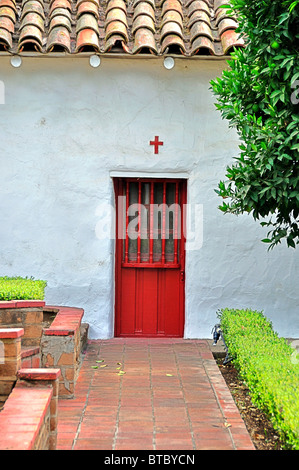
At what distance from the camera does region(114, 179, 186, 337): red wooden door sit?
29.9 feet

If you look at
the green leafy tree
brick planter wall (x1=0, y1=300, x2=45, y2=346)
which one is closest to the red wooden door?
brick planter wall (x1=0, y1=300, x2=45, y2=346)

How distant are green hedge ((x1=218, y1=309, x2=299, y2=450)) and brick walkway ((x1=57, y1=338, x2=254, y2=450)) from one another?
0.33 metres

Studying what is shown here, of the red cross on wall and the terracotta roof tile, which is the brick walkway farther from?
the terracotta roof tile

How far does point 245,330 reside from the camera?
287 inches

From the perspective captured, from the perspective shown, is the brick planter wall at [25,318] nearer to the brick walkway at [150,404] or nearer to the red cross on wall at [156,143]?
the brick walkway at [150,404]

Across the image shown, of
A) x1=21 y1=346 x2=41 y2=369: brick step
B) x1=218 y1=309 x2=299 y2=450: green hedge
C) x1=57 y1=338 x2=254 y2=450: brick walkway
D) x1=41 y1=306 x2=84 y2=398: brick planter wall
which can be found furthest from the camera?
x1=21 y1=346 x2=41 y2=369: brick step

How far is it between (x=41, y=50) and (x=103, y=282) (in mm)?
3116

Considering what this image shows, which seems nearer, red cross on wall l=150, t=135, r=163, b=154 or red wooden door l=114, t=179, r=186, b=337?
red cross on wall l=150, t=135, r=163, b=154

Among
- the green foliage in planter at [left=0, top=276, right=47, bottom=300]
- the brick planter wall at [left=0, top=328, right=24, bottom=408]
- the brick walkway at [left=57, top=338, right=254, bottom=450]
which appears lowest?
the brick walkway at [left=57, top=338, right=254, bottom=450]

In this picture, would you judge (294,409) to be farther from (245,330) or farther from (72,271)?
(72,271)

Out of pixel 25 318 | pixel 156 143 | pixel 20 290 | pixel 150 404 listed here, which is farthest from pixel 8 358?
pixel 156 143

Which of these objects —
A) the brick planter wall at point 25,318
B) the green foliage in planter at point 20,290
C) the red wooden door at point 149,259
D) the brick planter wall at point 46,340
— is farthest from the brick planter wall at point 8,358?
the red wooden door at point 149,259

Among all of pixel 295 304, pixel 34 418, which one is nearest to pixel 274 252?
pixel 295 304

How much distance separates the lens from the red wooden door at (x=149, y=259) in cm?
911
